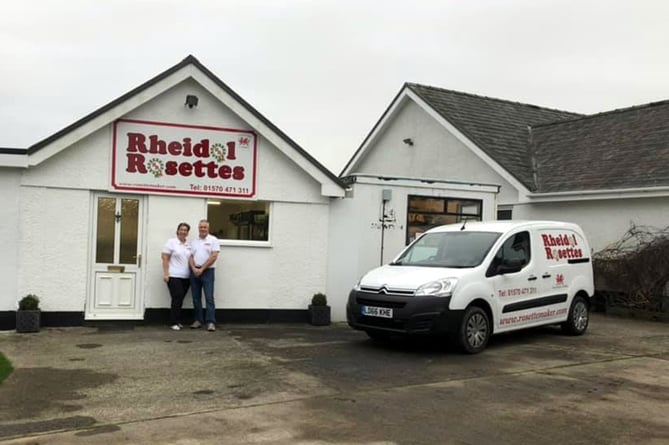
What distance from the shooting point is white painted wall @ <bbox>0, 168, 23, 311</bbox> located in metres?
10.6

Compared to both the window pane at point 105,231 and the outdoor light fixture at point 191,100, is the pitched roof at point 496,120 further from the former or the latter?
the window pane at point 105,231

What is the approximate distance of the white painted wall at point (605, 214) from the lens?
14874 millimetres

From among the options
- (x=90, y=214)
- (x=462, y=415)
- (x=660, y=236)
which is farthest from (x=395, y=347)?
(x=660, y=236)

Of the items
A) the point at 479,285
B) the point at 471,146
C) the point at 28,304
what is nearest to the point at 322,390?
the point at 479,285

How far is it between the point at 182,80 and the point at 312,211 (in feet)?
11.2

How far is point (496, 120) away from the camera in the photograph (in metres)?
20.8

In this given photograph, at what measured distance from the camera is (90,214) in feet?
36.7

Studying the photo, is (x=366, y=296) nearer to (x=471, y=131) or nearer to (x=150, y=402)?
(x=150, y=402)

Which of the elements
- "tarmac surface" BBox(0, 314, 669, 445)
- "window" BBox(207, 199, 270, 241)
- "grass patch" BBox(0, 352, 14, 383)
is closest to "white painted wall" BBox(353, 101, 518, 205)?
"window" BBox(207, 199, 270, 241)

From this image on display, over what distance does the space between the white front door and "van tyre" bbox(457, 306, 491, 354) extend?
5.73 meters

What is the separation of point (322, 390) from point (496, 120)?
1563 cm

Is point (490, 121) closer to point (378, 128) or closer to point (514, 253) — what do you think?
point (378, 128)

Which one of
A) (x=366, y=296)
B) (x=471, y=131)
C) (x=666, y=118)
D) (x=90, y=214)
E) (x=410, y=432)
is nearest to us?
(x=410, y=432)

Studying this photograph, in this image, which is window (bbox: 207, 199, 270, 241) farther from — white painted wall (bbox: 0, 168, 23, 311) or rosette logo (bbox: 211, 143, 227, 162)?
white painted wall (bbox: 0, 168, 23, 311)
